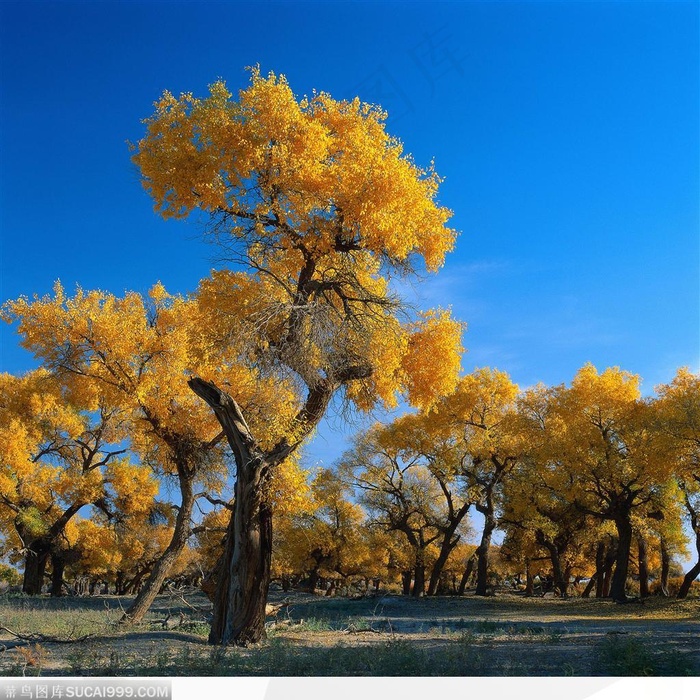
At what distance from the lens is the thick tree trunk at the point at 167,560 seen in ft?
52.6

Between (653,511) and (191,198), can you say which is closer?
(191,198)

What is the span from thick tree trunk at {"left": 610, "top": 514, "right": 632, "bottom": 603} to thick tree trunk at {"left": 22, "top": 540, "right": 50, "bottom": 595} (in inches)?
1040

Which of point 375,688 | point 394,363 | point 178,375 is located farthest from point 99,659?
point 178,375

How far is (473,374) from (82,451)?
1928 centimetres

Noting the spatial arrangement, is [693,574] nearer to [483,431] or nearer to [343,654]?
[483,431]

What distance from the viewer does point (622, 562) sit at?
1057 inches

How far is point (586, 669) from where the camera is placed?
25.4ft

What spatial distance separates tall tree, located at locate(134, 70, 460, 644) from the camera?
36.7ft

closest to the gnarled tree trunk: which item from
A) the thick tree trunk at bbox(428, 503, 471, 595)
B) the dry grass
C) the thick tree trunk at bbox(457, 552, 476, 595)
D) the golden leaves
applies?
the thick tree trunk at bbox(428, 503, 471, 595)

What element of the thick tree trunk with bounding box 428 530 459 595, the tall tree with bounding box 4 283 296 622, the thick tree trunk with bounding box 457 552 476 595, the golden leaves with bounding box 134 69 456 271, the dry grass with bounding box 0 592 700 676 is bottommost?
the thick tree trunk with bounding box 457 552 476 595

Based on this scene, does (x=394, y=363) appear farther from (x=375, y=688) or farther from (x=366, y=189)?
(x=375, y=688)

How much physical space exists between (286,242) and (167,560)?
365 inches

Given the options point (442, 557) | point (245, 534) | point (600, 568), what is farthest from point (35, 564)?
point (600, 568)

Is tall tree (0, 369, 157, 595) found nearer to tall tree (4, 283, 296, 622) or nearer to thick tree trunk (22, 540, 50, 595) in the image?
thick tree trunk (22, 540, 50, 595)
